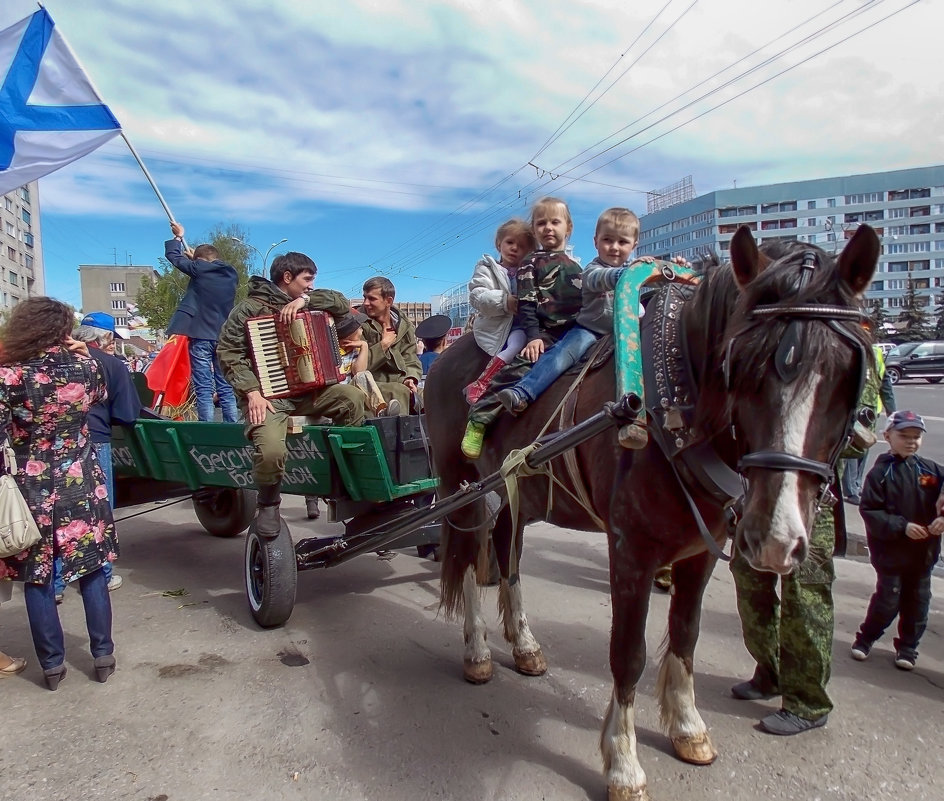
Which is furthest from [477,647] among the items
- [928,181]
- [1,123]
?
[928,181]

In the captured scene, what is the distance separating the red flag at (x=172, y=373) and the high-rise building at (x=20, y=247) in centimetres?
6041

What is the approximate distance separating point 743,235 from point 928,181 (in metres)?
106

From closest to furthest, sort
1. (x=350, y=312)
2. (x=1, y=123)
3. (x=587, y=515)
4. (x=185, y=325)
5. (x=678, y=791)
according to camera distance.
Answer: (x=678, y=791), (x=587, y=515), (x=350, y=312), (x=1, y=123), (x=185, y=325)

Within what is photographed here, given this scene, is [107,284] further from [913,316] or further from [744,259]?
[744,259]

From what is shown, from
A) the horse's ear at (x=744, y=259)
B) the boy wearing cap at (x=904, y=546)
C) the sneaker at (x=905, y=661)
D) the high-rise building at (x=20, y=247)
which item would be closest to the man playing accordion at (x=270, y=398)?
the horse's ear at (x=744, y=259)

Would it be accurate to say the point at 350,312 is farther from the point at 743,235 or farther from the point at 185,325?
the point at 743,235

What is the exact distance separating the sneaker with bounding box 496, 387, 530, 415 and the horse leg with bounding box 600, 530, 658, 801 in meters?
0.80

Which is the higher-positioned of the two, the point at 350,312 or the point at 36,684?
the point at 350,312

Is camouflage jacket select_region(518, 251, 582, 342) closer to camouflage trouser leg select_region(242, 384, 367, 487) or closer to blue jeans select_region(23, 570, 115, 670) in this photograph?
camouflage trouser leg select_region(242, 384, 367, 487)

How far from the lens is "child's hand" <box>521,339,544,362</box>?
3.13 metres

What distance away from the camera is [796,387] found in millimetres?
1620

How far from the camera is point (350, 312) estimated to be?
448cm

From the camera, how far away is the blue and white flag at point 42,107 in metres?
5.23

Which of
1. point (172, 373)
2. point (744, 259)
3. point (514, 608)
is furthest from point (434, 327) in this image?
point (744, 259)
